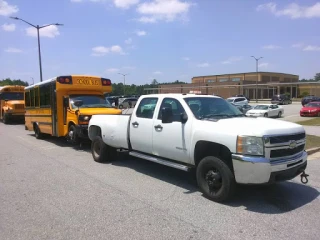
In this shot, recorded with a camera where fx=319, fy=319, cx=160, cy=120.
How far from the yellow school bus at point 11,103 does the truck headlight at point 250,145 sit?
22.4m

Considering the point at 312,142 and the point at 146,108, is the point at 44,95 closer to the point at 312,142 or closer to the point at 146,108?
the point at 146,108

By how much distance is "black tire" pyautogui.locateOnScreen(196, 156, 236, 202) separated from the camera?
17.3 feet

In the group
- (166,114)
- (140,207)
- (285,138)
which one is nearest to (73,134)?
(166,114)

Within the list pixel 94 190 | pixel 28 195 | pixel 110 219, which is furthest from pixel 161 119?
pixel 28 195

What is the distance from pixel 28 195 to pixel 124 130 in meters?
2.63

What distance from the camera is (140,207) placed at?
17.2 ft

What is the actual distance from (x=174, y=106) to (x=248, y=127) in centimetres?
191

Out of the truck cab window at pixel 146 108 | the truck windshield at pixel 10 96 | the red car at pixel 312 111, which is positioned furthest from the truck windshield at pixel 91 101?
the red car at pixel 312 111

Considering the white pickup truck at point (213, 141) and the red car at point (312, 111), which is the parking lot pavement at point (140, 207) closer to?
the white pickup truck at point (213, 141)

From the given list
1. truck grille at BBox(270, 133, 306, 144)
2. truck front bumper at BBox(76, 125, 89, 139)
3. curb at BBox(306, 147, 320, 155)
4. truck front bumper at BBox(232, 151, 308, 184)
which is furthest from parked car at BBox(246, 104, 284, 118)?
truck front bumper at BBox(232, 151, 308, 184)

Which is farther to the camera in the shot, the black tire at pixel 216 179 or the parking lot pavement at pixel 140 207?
the black tire at pixel 216 179

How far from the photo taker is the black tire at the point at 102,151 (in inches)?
343

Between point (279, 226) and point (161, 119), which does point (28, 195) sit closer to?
point (161, 119)

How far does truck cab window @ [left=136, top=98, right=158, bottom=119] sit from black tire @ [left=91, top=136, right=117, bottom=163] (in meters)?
1.84
